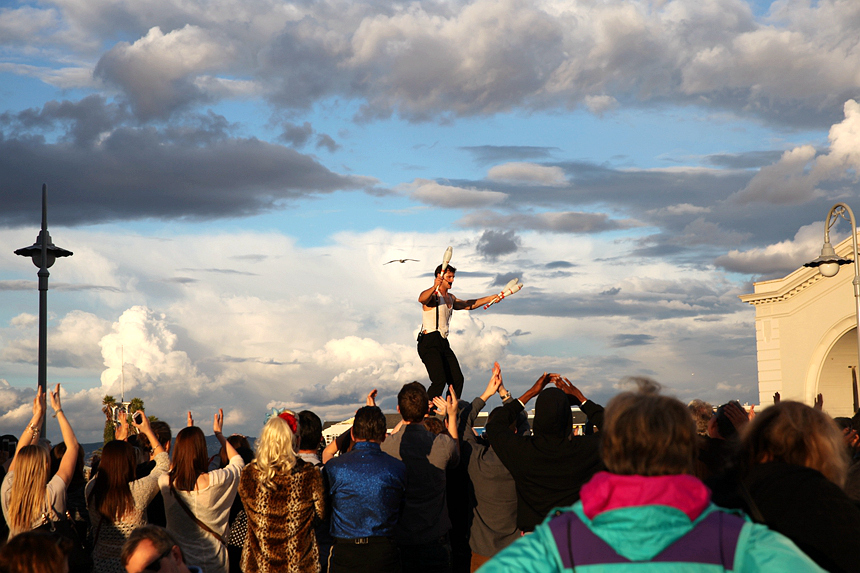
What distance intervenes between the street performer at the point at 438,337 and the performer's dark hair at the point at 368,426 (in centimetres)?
481

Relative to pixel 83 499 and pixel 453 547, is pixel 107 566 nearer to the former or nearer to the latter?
pixel 83 499

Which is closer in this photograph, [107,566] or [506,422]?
[107,566]

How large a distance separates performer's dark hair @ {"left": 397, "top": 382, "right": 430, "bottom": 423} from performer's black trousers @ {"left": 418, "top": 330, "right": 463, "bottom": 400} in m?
4.26

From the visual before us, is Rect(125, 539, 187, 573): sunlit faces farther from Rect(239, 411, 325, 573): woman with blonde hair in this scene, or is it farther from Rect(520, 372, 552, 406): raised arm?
Rect(520, 372, 552, 406): raised arm

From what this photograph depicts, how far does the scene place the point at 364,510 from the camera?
17.8ft

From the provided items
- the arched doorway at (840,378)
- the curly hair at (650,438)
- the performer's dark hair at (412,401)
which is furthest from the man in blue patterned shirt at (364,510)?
the arched doorway at (840,378)

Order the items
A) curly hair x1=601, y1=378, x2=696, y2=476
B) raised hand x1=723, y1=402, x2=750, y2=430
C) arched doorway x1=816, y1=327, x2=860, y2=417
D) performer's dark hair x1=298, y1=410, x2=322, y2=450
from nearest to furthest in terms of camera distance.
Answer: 1. curly hair x1=601, y1=378, x2=696, y2=476
2. raised hand x1=723, y1=402, x2=750, y2=430
3. performer's dark hair x1=298, y1=410, x2=322, y2=450
4. arched doorway x1=816, y1=327, x2=860, y2=417

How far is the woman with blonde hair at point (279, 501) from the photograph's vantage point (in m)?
5.33

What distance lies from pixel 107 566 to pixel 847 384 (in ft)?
105

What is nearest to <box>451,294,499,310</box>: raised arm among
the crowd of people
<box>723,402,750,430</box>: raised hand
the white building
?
the crowd of people

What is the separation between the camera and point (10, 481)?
5.18 m

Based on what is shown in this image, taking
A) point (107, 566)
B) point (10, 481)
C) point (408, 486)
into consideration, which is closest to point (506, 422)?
point (408, 486)

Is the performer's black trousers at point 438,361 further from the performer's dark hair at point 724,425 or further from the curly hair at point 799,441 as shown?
the curly hair at point 799,441

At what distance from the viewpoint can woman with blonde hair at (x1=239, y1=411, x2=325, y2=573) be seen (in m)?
5.33
